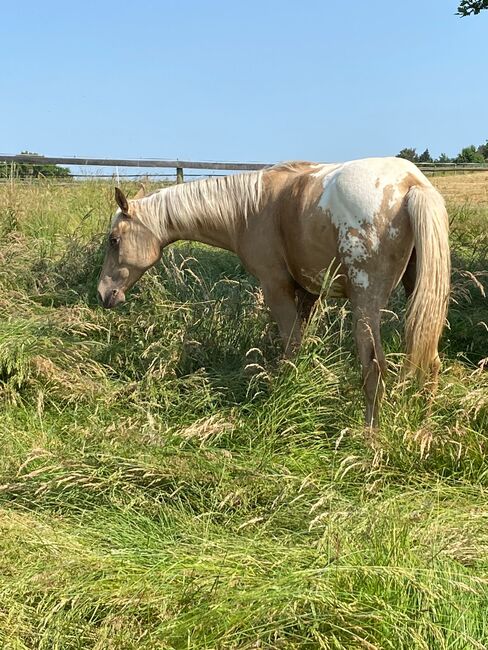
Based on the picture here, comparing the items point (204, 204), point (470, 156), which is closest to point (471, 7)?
point (204, 204)

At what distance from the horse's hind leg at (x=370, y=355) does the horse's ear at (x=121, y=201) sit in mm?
1833

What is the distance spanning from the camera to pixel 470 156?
5431cm

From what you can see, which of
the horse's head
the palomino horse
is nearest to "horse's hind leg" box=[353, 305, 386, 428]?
the palomino horse

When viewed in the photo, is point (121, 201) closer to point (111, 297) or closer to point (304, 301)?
point (111, 297)

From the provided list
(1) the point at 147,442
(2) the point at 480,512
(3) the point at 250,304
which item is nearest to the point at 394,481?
(2) the point at 480,512

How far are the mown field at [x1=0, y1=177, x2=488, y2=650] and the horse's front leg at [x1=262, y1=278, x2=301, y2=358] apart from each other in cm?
23

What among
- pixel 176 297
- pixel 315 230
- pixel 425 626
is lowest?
pixel 425 626

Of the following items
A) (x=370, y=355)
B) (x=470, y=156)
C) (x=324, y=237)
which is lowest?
(x=370, y=355)

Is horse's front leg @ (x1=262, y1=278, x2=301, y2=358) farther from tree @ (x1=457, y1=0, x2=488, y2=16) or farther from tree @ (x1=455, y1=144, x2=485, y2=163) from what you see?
tree @ (x1=455, y1=144, x2=485, y2=163)

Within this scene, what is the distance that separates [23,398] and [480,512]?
275cm

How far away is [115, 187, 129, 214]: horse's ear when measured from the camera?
3.98 metres

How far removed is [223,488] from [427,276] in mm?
1476

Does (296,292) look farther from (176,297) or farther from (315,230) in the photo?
(176,297)

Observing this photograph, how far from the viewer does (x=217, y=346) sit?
4.16 metres
